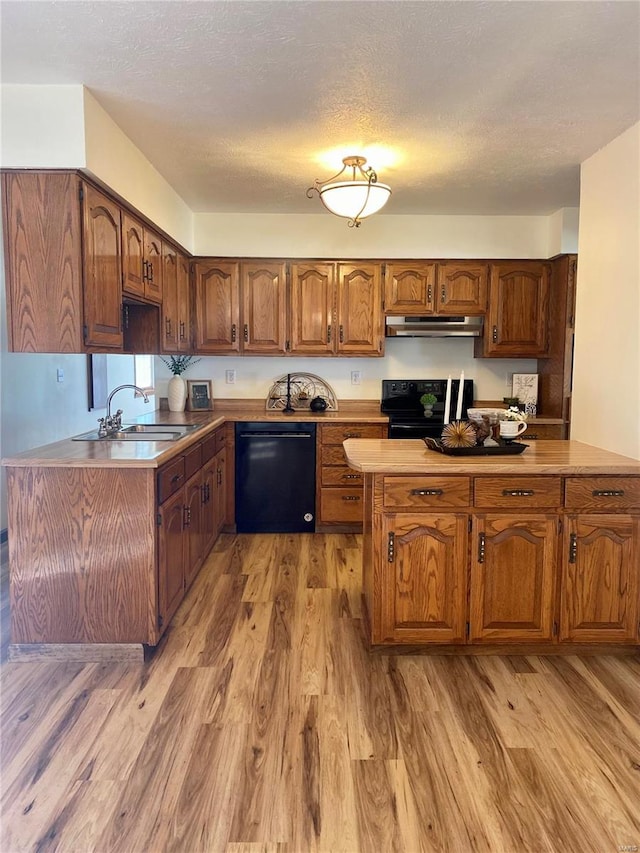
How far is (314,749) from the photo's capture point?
1868 millimetres

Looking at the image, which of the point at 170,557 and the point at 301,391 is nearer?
the point at 170,557

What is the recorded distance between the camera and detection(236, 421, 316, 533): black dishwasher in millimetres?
4121

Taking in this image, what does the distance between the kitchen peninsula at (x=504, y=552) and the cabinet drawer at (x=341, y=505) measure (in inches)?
68.8

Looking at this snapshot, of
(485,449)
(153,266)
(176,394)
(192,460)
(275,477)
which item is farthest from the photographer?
(176,394)

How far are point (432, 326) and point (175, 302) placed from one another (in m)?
1.97

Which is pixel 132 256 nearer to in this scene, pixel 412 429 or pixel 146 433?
pixel 146 433

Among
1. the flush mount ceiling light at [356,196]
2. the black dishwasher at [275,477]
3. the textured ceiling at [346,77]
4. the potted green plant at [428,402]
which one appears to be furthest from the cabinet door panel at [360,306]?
the flush mount ceiling light at [356,196]

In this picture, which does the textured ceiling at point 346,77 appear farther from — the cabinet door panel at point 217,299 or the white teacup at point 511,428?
the white teacup at point 511,428

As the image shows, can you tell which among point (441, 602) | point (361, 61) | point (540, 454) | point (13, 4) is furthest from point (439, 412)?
point (13, 4)

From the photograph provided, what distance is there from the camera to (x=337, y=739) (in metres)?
1.92

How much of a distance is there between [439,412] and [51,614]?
327cm

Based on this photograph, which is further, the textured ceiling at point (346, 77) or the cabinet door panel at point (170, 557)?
the cabinet door panel at point (170, 557)

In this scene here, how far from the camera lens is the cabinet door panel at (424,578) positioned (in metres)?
2.36

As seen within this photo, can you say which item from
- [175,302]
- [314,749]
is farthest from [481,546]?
[175,302]
